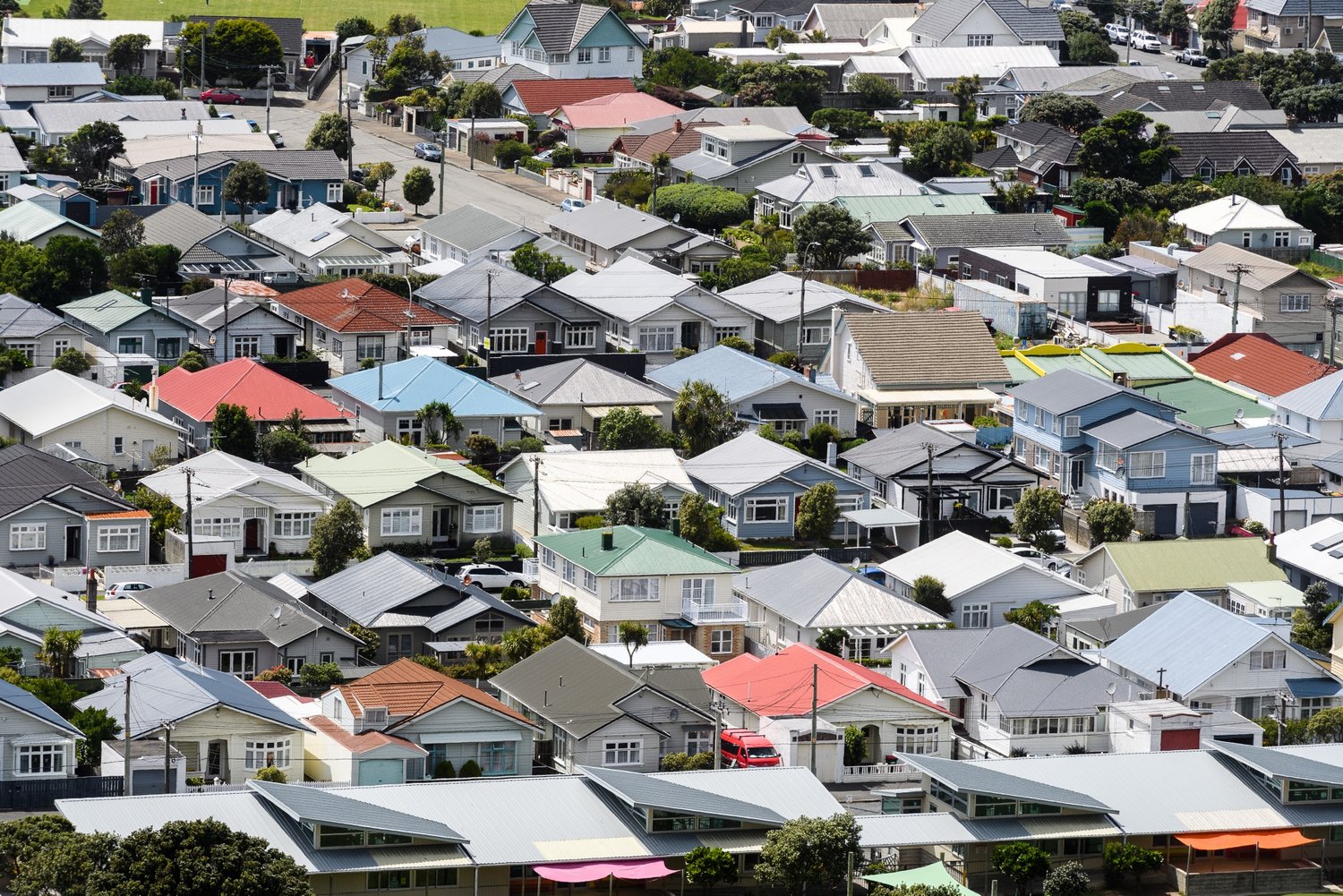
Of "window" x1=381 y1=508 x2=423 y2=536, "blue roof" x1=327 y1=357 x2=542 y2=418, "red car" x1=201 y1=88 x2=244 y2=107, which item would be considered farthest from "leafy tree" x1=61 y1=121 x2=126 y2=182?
"window" x1=381 y1=508 x2=423 y2=536

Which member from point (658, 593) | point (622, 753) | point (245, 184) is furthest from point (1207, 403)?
point (245, 184)

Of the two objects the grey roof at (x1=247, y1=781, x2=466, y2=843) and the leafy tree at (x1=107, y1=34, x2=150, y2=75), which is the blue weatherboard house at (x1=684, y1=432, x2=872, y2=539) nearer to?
the grey roof at (x1=247, y1=781, x2=466, y2=843)

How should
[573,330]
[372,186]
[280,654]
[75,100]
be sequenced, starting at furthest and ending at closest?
[75,100] < [372,186] < [573,330] < [280,654]

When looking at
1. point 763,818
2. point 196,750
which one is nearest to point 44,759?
point 196,750

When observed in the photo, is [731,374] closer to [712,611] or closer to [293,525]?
[293,525]

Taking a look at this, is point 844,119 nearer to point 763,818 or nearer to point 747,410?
point 747,410

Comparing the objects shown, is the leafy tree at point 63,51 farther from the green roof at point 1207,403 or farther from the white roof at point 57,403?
the green roof at point 1207,403
